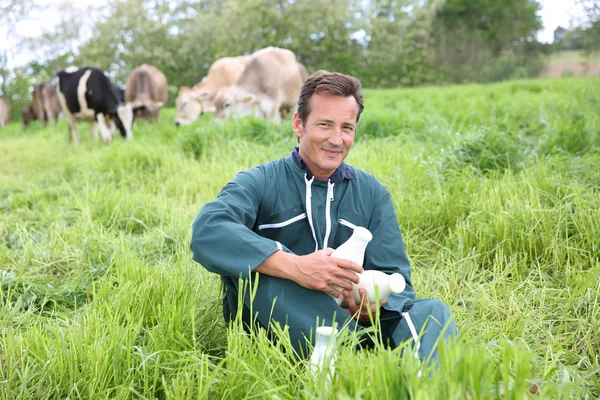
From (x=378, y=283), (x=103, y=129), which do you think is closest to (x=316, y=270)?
(x=378, y=283)

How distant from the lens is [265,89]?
349 inches

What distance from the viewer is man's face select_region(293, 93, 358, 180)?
6.65ft

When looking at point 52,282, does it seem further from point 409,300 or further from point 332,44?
point 332,44

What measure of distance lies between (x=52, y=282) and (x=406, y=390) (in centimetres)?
209

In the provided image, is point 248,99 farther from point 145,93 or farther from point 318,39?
point 318,39

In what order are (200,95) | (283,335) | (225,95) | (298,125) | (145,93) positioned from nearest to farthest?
(283,335)
(298,125)
(225,95)
(200,95)
(145,93)

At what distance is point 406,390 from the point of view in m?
1.23

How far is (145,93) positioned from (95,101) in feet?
13.4

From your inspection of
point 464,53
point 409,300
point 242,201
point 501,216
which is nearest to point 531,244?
point 501,216

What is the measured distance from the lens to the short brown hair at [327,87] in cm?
204

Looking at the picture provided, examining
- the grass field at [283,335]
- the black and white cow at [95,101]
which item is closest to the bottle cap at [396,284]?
the grass field at [283,335]

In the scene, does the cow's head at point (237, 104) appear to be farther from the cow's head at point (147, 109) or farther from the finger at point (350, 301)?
the finger at point (350, 301)

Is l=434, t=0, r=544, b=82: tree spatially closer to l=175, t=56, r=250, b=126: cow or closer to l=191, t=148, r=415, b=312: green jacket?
l=175, t=56, r=250, b=126: cow

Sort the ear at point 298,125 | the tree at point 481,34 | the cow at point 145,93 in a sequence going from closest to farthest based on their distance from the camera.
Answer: the ear at point 298,125 < the cow at point 145,93 < the tree at point 481,34
